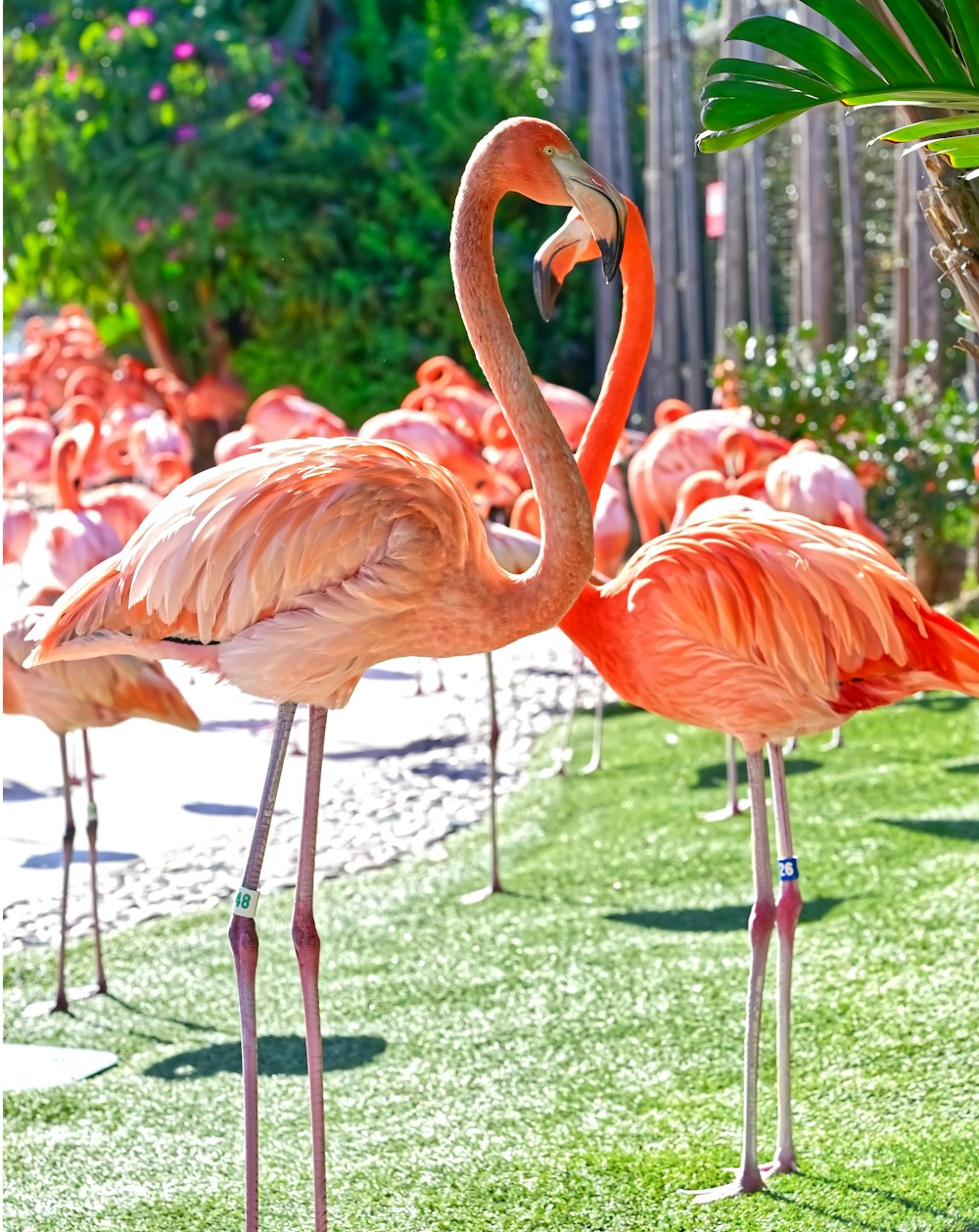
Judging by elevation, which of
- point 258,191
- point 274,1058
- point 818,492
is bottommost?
point 274,1058

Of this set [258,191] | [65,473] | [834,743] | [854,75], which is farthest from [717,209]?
[854,75]

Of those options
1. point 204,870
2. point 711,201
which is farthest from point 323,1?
point 204,870

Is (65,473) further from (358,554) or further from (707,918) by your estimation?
(358,554)

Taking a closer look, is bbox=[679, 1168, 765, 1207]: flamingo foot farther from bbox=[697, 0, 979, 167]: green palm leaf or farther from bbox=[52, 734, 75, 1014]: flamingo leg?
bbox=[52, 734, 75, 1014]: flamingo leg

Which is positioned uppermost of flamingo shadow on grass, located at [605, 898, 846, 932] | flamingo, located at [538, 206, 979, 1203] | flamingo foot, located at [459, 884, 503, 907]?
flamingo, located at [538, 206, 979, 1203]

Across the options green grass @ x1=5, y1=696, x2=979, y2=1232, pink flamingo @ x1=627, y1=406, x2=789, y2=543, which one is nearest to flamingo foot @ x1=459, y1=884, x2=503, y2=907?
green grass @ x1=5, y1=696, x2=979, y2=1232

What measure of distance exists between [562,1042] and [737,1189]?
2.77 feet

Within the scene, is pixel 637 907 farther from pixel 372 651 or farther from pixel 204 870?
pixel 372 651

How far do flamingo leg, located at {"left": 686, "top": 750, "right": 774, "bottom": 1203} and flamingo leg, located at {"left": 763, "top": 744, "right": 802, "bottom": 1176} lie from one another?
34 mm

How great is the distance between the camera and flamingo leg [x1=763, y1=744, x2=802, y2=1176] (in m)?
2.65

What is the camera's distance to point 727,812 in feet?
16.4

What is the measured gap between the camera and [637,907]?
167 inches

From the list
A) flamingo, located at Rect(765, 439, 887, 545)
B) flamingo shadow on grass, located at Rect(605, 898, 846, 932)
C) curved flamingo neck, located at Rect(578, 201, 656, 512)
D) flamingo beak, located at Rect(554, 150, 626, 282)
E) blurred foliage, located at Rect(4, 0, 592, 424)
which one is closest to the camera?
flamingo beak, located at Rect(554, 150, 626, 282)

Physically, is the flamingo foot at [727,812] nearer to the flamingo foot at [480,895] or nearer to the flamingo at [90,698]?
the flamingo foot at [480,895]
